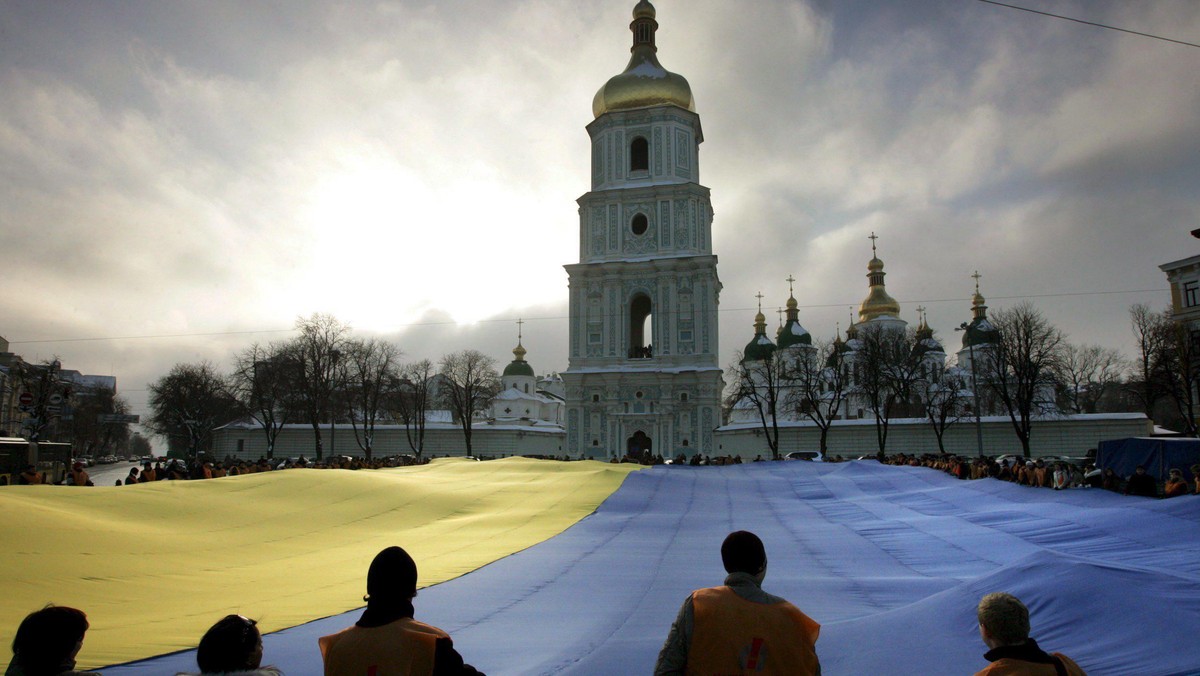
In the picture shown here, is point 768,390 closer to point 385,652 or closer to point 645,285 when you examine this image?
point 645,285

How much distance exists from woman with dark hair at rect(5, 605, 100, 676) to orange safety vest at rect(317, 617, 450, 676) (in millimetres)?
1038

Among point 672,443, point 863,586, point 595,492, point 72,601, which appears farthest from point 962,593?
point 672,443

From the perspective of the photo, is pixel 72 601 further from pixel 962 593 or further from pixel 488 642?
pixel 962 593

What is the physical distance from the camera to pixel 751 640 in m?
3.99

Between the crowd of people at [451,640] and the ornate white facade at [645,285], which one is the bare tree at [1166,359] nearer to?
the ornate white facade at [645,285]

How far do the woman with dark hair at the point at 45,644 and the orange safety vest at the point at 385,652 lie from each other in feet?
3.41

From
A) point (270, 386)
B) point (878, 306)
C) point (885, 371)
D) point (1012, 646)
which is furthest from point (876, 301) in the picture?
point (1012, 646)

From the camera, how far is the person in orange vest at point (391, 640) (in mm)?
3717

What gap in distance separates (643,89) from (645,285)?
14730 millimetres

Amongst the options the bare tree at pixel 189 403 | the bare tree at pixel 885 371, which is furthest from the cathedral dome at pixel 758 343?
the bare tree at pixel 189 403

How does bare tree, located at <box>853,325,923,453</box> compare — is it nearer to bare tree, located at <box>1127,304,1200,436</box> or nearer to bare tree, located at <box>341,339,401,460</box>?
bare tree, located at <box>1127,304,1200,436</box>

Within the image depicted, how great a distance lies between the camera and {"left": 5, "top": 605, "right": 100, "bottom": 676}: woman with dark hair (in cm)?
348

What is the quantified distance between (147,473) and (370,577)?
21471 mm

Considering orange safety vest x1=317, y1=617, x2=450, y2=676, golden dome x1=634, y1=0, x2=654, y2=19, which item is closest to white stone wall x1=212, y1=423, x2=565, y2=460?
golden dome x1=634, y1=0, x2=654, y2=19
